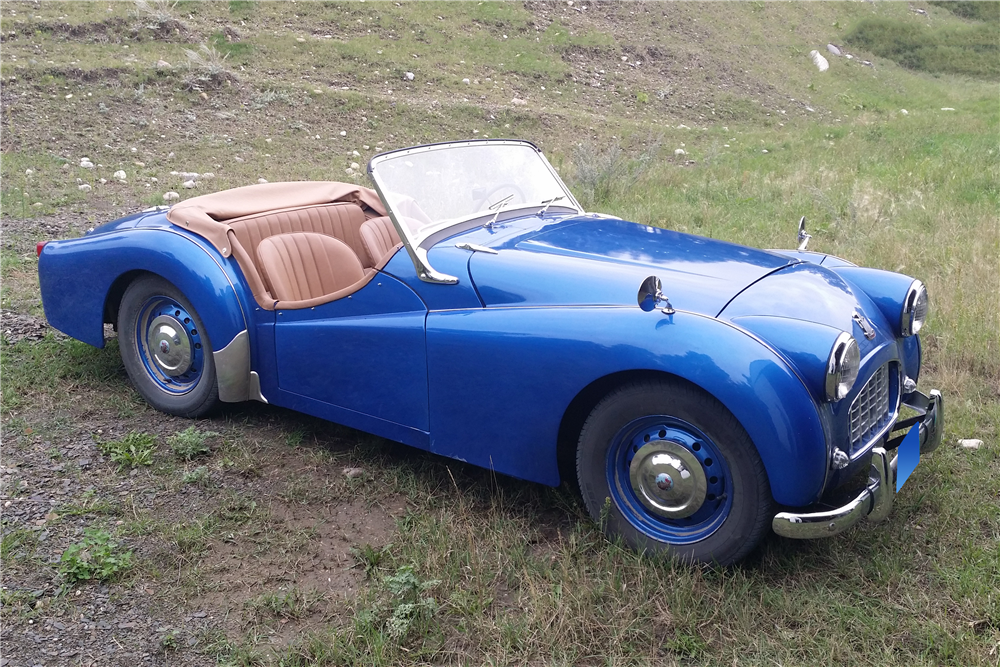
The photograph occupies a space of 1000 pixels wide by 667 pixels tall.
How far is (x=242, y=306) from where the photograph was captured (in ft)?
12.4

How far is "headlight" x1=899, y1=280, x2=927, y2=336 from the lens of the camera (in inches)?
129

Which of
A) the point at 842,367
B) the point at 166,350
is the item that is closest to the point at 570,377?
the point at 842,367

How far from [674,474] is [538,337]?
2.26 ft

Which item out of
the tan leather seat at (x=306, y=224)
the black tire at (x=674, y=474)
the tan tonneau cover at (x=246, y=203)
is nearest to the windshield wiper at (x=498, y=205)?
the tan tonneau cover at (x=246, y=203)

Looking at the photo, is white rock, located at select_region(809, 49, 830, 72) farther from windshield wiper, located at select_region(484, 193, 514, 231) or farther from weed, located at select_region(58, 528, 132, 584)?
weed, located at select_region(58, 528, 132, 584)

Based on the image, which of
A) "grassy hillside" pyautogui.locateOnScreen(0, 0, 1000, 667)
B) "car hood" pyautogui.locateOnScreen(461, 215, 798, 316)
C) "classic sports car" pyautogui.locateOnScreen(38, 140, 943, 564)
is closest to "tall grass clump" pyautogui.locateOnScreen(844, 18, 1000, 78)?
"grassy hillside" pyautogui.locateOnScreen(0, 0, 1000, 667)

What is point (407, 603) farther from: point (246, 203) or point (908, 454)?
point (246, 203)

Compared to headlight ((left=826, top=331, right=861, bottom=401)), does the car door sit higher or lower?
lower

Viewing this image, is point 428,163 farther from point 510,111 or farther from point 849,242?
point 510,111

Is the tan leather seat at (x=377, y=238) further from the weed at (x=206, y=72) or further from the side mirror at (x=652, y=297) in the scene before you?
the weed at (x=206, y=72)

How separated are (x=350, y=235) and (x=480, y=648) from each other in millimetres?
2639

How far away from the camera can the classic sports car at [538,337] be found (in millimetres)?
2641

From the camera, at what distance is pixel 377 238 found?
418cm

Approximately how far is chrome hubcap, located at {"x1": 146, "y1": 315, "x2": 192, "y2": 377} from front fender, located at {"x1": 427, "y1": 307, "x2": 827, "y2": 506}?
1.56 metres
